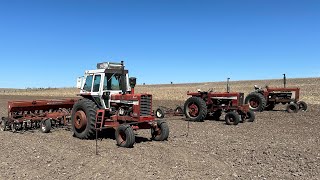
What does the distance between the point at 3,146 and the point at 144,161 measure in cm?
475

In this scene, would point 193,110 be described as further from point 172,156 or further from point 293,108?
point 172,156

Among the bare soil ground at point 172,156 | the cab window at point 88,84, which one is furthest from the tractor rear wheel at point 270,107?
the cab window at point 88,84

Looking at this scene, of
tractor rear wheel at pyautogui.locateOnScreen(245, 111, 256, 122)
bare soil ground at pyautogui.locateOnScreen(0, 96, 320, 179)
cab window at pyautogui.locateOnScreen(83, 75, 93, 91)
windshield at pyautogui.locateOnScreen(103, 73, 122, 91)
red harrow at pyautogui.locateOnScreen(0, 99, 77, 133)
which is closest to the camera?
bare soil ground at pyautogui.locateOnScreen(0, 96, 320, 179)

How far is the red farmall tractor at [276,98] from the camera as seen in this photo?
936 inches

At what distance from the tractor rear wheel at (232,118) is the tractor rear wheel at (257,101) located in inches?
246

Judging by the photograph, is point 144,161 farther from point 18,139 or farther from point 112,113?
point 18,139

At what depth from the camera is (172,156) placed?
1016cm

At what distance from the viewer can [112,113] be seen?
43.3 feet

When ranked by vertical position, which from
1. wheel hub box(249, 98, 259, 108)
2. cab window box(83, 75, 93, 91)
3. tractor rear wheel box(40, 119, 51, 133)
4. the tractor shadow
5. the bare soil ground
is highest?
cab window box(83, 75, 93, 91)

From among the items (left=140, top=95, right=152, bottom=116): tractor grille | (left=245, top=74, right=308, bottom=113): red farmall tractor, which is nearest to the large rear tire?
(left=245, top=74, right=308, bottom=113): red farmall tractor

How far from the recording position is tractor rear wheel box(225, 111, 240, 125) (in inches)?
689

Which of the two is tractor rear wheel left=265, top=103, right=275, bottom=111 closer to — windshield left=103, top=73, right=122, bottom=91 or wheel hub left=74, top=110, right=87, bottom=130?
windshield left=103, top=73, right=122, bottom=91

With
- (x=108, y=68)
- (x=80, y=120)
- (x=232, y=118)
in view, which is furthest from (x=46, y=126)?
(x=232, y=118)

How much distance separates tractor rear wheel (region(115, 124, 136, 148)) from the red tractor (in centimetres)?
731
